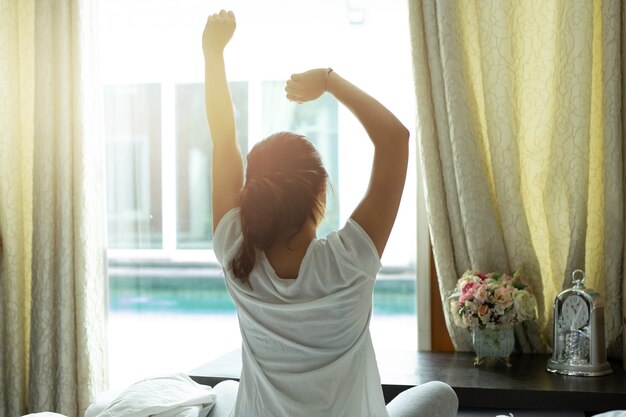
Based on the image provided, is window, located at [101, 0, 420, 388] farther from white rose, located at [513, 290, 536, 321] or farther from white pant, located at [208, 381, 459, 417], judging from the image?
white pant, located at [208, 381, 459, 417]

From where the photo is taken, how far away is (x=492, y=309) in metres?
2.92

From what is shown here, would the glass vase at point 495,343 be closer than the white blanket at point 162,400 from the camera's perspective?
No

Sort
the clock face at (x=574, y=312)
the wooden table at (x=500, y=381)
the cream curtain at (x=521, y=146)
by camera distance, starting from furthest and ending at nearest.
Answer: the cream curtain at (x=521, y=146) → the clock face at (x=574, y=312) → the wooden table at (x=500, y=381)

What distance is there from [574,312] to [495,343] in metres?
0.29

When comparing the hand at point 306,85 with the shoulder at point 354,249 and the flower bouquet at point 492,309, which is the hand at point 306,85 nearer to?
the shoulder at point 354,249

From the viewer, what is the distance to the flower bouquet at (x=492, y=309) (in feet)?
9.59

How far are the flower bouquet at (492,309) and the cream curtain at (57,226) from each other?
5.30 ft

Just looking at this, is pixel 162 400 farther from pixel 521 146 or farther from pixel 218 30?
pixel 521 146

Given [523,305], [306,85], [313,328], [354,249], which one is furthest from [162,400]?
[523,305]

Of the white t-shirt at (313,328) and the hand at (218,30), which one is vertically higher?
the hand at (218,30)

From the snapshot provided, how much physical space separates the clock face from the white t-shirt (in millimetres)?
1368

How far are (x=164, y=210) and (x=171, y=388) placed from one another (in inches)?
59.0

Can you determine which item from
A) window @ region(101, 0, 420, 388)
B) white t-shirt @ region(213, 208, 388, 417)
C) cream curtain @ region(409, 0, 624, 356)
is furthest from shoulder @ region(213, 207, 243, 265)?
window @ region(101, 0, 420, 388)

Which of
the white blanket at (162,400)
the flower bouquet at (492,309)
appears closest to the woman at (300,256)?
the white blanket at (162,400)
